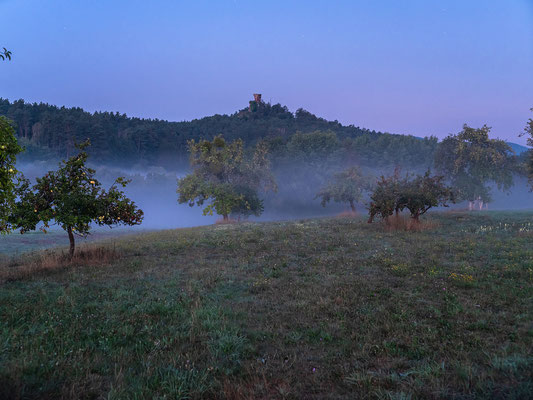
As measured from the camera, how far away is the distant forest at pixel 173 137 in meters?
98.5

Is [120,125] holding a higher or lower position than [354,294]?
higher

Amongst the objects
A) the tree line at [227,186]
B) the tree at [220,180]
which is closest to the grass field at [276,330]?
the tree line at [227,186]

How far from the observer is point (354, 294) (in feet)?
30.9

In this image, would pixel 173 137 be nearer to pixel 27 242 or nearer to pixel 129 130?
pixel 129 130

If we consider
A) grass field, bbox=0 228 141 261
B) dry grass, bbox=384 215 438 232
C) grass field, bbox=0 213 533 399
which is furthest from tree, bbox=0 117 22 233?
dry grass, bbox=384 215 438 232

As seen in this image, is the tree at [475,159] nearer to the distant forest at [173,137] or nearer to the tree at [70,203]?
the distant forest at [173,137]

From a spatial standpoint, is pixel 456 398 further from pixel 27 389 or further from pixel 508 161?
pixel 508 161

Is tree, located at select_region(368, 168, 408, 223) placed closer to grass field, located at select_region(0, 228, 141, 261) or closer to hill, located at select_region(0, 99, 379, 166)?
grass field, located at select_region(0, 228, 141, 261)

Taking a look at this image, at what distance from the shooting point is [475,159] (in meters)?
47.4

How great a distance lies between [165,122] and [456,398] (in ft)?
593

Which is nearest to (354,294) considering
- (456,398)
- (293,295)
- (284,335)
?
(293,295)

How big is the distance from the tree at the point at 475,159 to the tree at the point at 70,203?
4712 cm

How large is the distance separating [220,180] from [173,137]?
111m

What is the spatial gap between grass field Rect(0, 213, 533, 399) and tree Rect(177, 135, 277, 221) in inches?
1152
